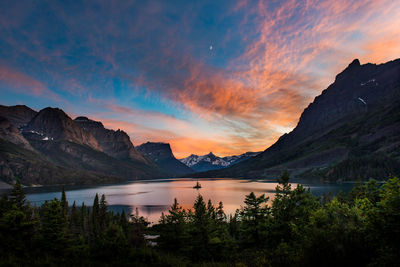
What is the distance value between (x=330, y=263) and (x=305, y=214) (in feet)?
74.5

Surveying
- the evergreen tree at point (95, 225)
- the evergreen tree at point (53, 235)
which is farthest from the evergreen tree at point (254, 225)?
the evergreen tree at point (95, 225)

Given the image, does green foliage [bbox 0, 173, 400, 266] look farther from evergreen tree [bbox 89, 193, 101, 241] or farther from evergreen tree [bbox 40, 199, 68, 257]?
evergreen tree [bbox 89, 193, 101, 241]

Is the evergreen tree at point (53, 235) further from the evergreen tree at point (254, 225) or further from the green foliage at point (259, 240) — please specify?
the evergreen tree at point (254, 225)

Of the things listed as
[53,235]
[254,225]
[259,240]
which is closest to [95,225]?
[53,235]

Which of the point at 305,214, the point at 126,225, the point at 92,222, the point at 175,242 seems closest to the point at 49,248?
the point at 175,242

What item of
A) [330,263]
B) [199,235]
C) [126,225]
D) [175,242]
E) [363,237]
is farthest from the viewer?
[126,225]

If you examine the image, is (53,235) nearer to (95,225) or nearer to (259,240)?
(259,240)

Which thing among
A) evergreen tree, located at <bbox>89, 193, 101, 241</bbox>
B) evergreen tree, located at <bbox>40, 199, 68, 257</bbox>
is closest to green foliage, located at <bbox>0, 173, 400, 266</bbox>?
evergreen tree, located at <bbox>40, 199, 68, 257</bbox>

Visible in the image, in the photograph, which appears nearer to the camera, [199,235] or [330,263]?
[330,263]

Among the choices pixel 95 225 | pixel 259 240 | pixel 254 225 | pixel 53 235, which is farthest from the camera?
pixel 95 225

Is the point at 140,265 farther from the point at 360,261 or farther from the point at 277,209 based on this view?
the point at 277,209

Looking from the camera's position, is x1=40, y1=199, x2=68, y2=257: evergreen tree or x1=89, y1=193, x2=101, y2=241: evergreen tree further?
x1=89, y1=193, x2=101, y2=241: evergreen tree

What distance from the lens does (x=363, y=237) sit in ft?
38.9

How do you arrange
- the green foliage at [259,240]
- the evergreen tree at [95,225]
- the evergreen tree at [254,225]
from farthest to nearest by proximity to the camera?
the evergreen tree at [95,225] → the evergreen tree at [254,225] → the green foliage at [259,240]
